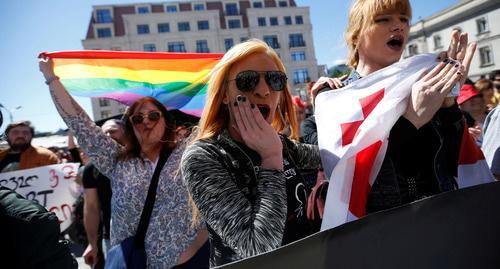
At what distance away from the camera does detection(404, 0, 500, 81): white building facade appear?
33.4m

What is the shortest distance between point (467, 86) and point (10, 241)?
3.62 m

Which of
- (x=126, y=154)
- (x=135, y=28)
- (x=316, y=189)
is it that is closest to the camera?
(x=316, y=189)

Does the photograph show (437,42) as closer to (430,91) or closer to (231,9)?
(231,9)

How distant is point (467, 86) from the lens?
331 centimetres

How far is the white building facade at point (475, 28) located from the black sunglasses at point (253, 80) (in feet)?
117

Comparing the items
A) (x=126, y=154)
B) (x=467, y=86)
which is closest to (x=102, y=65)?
(x=126, y=154)

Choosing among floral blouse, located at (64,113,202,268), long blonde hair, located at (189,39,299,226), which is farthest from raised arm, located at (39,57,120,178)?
long blonde hair, located at (189,39,299,226)

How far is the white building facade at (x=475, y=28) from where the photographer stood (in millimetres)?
33438

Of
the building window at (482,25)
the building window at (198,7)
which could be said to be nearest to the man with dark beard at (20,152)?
the building window at (482,25)

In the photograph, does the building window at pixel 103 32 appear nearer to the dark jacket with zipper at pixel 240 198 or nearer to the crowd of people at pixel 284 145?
the crowd of people at pixel 284 145

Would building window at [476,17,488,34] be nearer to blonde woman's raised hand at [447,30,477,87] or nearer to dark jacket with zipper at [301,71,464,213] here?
blonde woman's raised hand at [447,30,477,87]

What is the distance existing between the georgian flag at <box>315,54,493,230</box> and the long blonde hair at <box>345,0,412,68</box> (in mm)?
226

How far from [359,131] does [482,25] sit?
42045 millimetres

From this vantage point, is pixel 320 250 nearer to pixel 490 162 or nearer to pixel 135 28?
pixel 490 162
